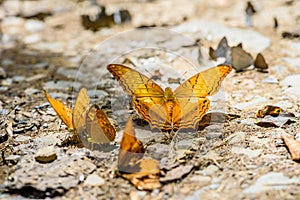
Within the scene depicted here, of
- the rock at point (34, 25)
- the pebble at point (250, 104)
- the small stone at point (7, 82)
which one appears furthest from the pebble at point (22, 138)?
the rock at point (34, 25)

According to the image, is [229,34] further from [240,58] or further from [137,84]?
[137,84]

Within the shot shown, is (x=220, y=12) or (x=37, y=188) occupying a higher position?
(x=220, y=12)

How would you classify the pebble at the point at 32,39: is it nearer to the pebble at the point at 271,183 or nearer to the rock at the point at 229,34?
the rock at the point at 229,34

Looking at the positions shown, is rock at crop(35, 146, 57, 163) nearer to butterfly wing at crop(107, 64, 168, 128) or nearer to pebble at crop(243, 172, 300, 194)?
butterfly wing at crop(107, 64, 168, 128)

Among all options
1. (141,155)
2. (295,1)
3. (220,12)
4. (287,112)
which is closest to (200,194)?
(141,155)

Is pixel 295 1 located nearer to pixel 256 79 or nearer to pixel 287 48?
pixel 287 48

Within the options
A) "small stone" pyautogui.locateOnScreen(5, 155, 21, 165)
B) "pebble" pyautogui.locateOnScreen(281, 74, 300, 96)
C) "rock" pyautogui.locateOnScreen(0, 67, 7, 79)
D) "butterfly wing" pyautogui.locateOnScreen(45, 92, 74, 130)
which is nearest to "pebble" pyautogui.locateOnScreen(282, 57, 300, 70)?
"pebble" pyautogui.locateOnScreen(281, 74, 300, 96)

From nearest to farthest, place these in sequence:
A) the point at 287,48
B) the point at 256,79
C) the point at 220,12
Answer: the point at 256,79
the point at 287,48
the point at 220,12

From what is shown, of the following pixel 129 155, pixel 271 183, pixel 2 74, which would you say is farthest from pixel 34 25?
pixel 271 183
